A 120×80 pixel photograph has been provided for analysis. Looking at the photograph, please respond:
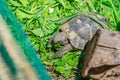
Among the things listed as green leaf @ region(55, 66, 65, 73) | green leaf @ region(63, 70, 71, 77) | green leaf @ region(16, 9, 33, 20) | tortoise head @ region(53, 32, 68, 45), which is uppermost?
green leaf @ region(16, 9, 33, 20)

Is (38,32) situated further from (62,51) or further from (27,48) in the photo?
(27,48)

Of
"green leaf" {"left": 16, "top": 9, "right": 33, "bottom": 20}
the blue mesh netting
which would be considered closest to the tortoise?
"green leaf" {"left": 16, "top": 9, "right": 33, "bottom": 20}

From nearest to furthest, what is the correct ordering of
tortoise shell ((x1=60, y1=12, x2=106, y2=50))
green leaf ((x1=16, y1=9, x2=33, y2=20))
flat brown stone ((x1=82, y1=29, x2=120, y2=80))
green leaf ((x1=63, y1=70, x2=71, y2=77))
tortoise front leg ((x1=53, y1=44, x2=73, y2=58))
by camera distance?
flat brown stone ((x1=82, y1=29, x2=120, y2=80))
green leaf ((x1=63, y1=70, x2=71, y2=77))
tortoise front leg ((x1=53, y1=44, x2=73, y2=58))
tortoise shell ((x1=60, y1=12, x2=106, y2=50))
green leaf ((x1=16, y1=9, x2=33, y2=20))

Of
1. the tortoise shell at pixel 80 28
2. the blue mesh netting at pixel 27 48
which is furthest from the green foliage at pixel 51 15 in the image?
the blue mesh netting at pixel 27 48

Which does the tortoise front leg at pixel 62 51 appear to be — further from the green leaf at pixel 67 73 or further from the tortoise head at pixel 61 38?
the green leaf at pixel 67 73

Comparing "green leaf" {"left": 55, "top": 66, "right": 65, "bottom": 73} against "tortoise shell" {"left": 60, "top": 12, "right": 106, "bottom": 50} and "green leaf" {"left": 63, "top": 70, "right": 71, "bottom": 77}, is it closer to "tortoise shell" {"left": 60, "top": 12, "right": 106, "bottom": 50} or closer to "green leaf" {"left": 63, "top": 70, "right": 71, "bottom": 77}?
"green leaf" {"left": 63, "top": 70, "right": 71, "bottom": 77}

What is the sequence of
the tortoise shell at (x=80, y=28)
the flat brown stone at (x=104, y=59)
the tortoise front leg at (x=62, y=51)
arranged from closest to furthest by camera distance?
the flat brown stone at (x=104, y=59) → the tortoise front leg at (x=62, y=51) → the tortoise shell at (x=80, y=28)

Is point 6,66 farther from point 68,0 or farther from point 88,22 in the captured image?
point 68,0
